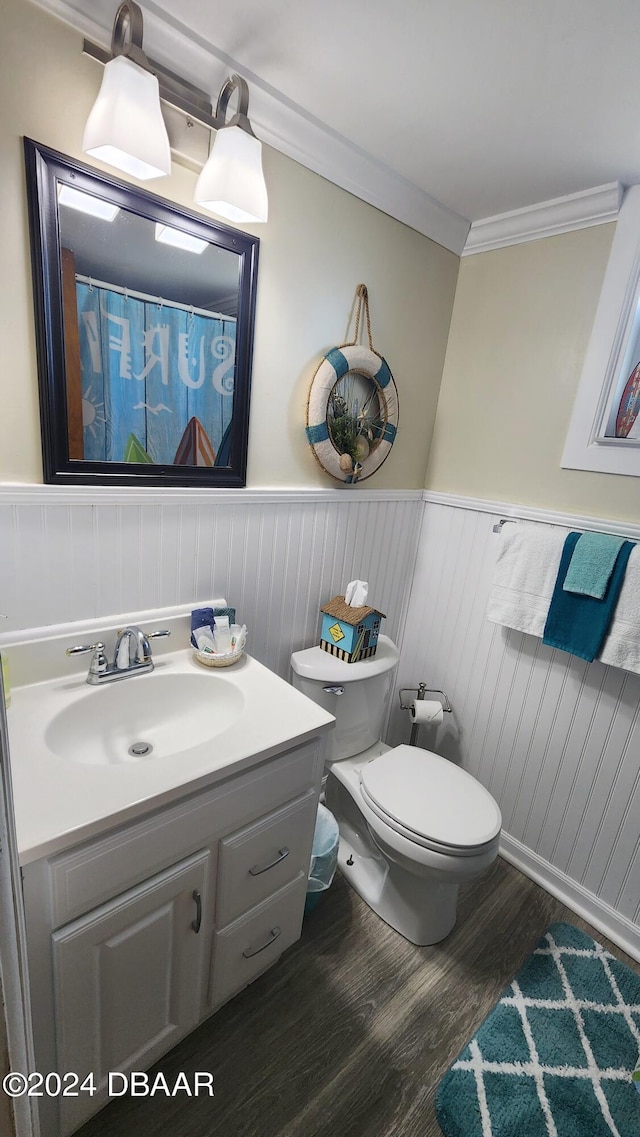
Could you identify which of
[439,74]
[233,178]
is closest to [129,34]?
[233,178]

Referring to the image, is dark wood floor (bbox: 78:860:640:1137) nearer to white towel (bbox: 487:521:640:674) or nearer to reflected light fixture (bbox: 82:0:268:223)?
white towel (bbox: 487:521:640:674)

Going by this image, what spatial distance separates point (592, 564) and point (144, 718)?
1.30 meters

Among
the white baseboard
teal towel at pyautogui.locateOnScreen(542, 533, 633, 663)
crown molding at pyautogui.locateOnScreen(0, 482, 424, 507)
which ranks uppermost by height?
crown molding at pyautogui.locateOnScreen(0, 482, 424, 507)

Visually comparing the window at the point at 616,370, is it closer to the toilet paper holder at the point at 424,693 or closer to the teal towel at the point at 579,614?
the teal towel at the point at 579,614

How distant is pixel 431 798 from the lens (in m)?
Answer: 1.44

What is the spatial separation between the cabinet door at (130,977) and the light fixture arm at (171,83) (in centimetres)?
153

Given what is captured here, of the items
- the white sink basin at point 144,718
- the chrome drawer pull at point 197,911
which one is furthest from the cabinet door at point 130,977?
the white sink basin at point 144,718

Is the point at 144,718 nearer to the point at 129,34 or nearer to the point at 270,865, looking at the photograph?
the point at 270,865

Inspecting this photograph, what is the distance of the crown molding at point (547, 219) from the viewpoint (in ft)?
4.63

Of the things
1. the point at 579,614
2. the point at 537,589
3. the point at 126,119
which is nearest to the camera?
the point at 126,119

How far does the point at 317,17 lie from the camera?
0.96 metres

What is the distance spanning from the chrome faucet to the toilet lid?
2.46 ft

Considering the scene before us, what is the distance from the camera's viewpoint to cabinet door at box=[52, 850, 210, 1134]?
2.81ft

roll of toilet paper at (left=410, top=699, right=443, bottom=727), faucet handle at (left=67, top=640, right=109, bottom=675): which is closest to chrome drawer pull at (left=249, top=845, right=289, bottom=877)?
faucet handle at (left=67, top=640, right=109, bottom=675)
